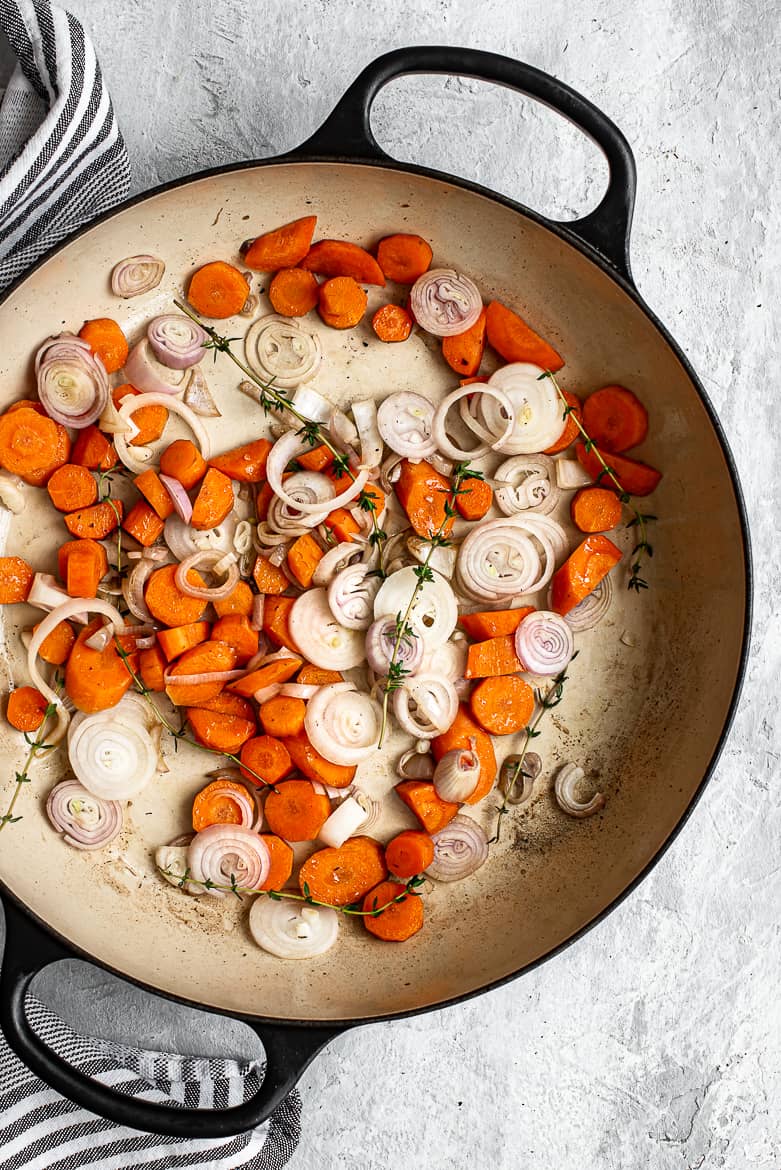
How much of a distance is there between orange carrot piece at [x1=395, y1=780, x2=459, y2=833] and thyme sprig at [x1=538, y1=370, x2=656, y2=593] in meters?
0.57

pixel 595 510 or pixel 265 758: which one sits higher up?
pixel 595 510

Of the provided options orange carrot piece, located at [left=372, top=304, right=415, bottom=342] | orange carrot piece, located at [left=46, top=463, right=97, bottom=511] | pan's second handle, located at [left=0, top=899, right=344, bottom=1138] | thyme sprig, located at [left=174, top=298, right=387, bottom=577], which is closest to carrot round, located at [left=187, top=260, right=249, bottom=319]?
thyme sprig, located at [left=174, top=298, right=387, bottom=577]

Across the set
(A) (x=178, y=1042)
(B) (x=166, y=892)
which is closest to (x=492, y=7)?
(B) (x=166, y=892)

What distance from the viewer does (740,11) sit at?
6.23ft

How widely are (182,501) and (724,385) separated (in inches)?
44.0

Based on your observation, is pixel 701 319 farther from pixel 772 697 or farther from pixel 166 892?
pixel 166 892

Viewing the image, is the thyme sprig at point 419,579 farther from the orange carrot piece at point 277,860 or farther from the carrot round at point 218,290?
the carrot round at point 218,290

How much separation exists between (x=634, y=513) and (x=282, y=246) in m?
0.87

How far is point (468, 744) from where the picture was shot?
1.78 m

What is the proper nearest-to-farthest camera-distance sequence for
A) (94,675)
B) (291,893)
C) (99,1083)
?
(99,1083) → (94,675) → (291,893)

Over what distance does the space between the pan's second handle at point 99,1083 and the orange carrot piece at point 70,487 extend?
715 millimetres

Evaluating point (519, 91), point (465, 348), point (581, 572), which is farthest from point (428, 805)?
point (519, 91)

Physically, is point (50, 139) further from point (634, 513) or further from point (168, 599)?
point (634, 513)

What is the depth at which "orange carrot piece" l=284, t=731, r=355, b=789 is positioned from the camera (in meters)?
1.77
